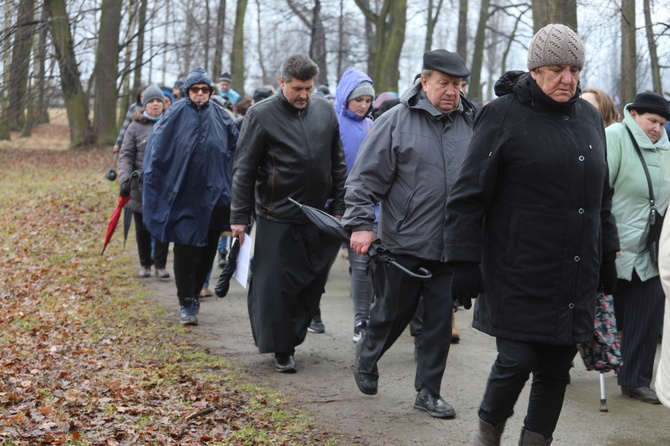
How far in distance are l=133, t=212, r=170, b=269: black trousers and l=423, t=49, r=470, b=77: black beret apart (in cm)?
625

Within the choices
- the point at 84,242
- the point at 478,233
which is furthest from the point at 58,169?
the point at 478,233

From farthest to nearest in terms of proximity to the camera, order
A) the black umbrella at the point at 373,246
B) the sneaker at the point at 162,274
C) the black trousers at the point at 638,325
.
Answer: the sneaker at the point at 162,274 < the black trousers at the point at 638,325 < the black umbrella at the point at 373,246

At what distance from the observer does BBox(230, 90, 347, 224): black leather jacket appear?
7.42 m

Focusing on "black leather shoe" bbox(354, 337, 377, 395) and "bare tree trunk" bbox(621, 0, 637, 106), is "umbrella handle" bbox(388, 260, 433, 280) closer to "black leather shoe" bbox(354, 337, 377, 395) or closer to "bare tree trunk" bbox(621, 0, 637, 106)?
"black leather shoe" bbox(354, 337, 377, 395)

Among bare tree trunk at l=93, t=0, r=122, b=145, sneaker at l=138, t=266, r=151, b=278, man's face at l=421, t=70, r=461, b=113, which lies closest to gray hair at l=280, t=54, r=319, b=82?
man's face at l=421, t=70, r=461, b=113

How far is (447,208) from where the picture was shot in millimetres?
4879

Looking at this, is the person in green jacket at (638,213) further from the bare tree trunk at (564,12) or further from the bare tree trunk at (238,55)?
the bare tree trunk at (238,55)

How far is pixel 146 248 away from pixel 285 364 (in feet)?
15.9

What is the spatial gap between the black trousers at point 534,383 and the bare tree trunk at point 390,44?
2310cm

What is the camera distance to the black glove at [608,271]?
5078 millimetres

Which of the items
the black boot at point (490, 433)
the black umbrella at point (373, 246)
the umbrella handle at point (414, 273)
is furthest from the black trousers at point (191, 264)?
the black boot at point (490, 433)

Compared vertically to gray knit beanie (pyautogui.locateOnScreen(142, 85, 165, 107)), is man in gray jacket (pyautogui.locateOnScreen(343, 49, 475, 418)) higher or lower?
lower

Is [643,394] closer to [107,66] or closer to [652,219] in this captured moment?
[652,219]

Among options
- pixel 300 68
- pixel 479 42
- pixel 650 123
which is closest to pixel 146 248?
pixel 300 68
